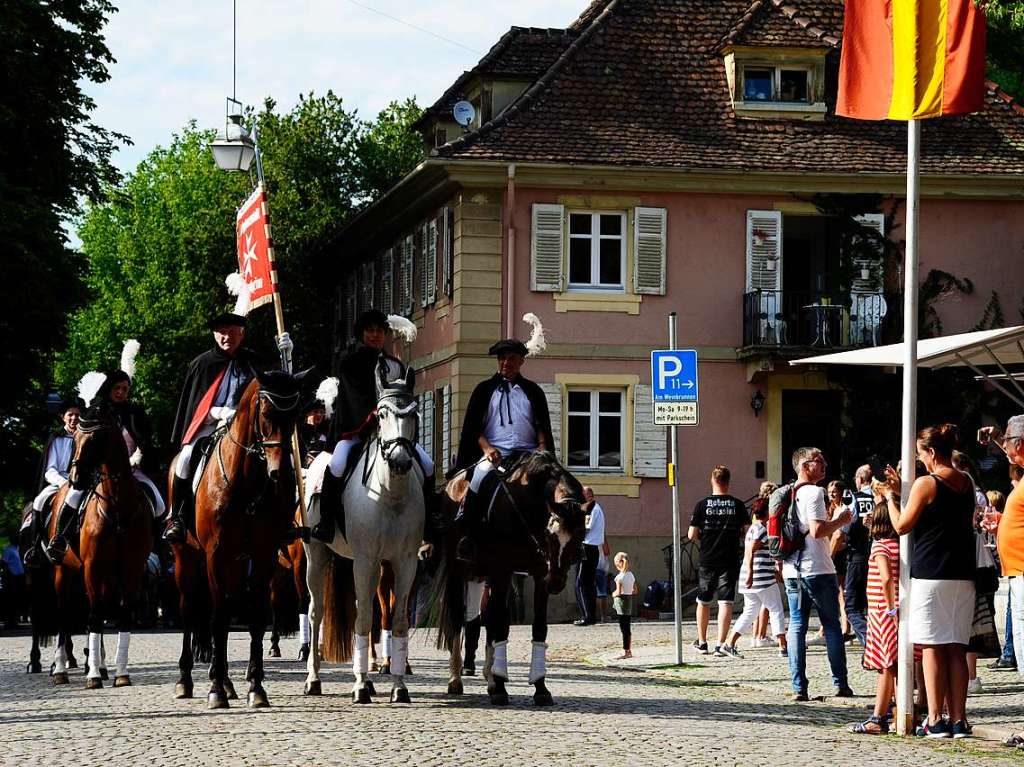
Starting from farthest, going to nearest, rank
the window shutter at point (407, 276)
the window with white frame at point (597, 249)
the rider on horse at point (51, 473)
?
the window shutter at point (407, 276)
the window with white frame at point (597, 249)
the rider on horse at point (51, 473)

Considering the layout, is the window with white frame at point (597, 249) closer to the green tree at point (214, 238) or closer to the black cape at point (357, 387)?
the green tree at point (214, 238)

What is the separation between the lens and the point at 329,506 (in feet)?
48.5

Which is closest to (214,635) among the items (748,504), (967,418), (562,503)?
(562,503)

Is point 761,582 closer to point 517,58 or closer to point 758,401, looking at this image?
point 758,401

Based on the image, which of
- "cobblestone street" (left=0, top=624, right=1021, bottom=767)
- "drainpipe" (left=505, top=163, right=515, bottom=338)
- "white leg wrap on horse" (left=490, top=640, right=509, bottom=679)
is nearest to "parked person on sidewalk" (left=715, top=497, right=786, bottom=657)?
"cobblestone street" (left=0, top=624, right=1021, bottom=767)

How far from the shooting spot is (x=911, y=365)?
13523 mm

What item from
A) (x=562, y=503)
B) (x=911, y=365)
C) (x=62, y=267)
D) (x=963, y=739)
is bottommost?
(x=963, y=739)

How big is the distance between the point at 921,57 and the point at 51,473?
30.8 feet

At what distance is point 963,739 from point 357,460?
484 centimetres

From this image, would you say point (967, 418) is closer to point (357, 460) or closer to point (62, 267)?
point (62, 267)

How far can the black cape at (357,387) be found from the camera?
14914mm

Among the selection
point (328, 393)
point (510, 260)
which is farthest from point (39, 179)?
point (328, 393)

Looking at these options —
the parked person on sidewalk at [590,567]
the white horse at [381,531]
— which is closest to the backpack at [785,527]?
the white horse at [381,531]

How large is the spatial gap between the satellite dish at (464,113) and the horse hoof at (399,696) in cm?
2922
